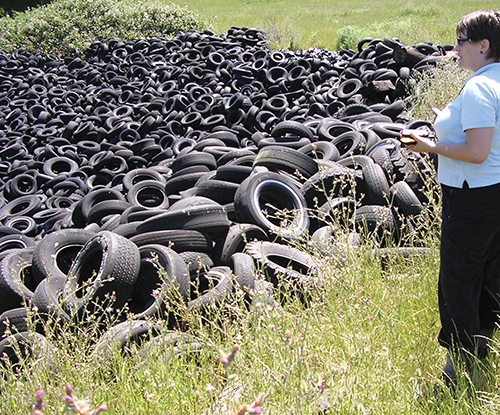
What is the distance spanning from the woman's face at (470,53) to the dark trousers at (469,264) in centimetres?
76

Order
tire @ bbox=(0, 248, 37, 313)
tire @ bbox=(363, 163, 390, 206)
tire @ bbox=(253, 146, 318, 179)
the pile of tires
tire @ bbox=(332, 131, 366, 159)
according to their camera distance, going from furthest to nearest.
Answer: tire @ bbox=(332, 131, 366, 159) < tire @ bbox=(253, 146, 318, 179) < tire @ bbox=(363, 163, 390, 206) < tire @ bbox=(0, 248, 37, 313) < the pile of tires

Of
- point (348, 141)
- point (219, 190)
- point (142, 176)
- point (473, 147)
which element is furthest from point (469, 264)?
point (142, 176)

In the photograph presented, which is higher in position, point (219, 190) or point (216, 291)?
point (219, 190)

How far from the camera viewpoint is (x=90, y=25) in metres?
22.7

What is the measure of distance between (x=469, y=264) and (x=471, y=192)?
0.45 m

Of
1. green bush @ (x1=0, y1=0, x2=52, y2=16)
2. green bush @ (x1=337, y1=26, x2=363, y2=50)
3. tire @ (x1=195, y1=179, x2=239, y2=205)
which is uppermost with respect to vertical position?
green bush @ (x1=0, y1=0, x2=52, y2=16)

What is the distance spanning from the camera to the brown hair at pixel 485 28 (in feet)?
9.11

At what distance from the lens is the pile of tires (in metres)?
4.93

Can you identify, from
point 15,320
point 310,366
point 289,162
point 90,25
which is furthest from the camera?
point 90,25

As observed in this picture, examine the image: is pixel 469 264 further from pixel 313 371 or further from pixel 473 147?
pixel 313 371

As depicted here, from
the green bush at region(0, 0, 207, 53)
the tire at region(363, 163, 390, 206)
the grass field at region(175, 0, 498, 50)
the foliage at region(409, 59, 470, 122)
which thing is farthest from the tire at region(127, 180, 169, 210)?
the green bush at region(0, 0, 207, 53)

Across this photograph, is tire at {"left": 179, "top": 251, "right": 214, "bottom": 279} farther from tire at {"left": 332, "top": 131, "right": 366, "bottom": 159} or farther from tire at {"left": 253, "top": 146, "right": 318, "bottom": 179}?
tire at {"left": 332, "top": 131, "right": 366, "bottom": 159}

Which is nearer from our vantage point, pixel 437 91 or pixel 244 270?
pixel 244 270

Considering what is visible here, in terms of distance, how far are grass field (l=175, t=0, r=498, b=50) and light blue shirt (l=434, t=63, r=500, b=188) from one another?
18.3 m
